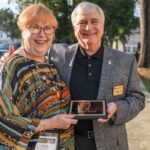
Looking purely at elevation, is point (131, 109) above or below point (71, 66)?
below

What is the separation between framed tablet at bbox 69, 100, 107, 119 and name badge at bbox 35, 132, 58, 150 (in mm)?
240

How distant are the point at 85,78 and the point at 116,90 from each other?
27 centimetres

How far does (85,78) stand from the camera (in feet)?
12.0

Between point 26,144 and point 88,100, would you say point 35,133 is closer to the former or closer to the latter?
point 26,144

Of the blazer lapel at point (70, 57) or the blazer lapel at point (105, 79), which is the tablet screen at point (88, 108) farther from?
the blazer lapel at point (70, 57)

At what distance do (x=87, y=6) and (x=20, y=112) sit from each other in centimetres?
107

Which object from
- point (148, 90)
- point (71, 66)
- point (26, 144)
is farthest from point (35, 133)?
point (148, 90)

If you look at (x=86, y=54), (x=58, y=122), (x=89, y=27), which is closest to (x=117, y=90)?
(x=86, y=54)

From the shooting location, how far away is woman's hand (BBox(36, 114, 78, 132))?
3078mm

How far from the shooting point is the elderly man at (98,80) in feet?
11.7

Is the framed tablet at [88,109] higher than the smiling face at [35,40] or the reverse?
the reverse

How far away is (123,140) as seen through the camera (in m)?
3.71

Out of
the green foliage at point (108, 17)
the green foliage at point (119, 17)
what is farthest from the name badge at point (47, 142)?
the green foliage at point (119, 17)

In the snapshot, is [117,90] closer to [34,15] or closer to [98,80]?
[98,80]
